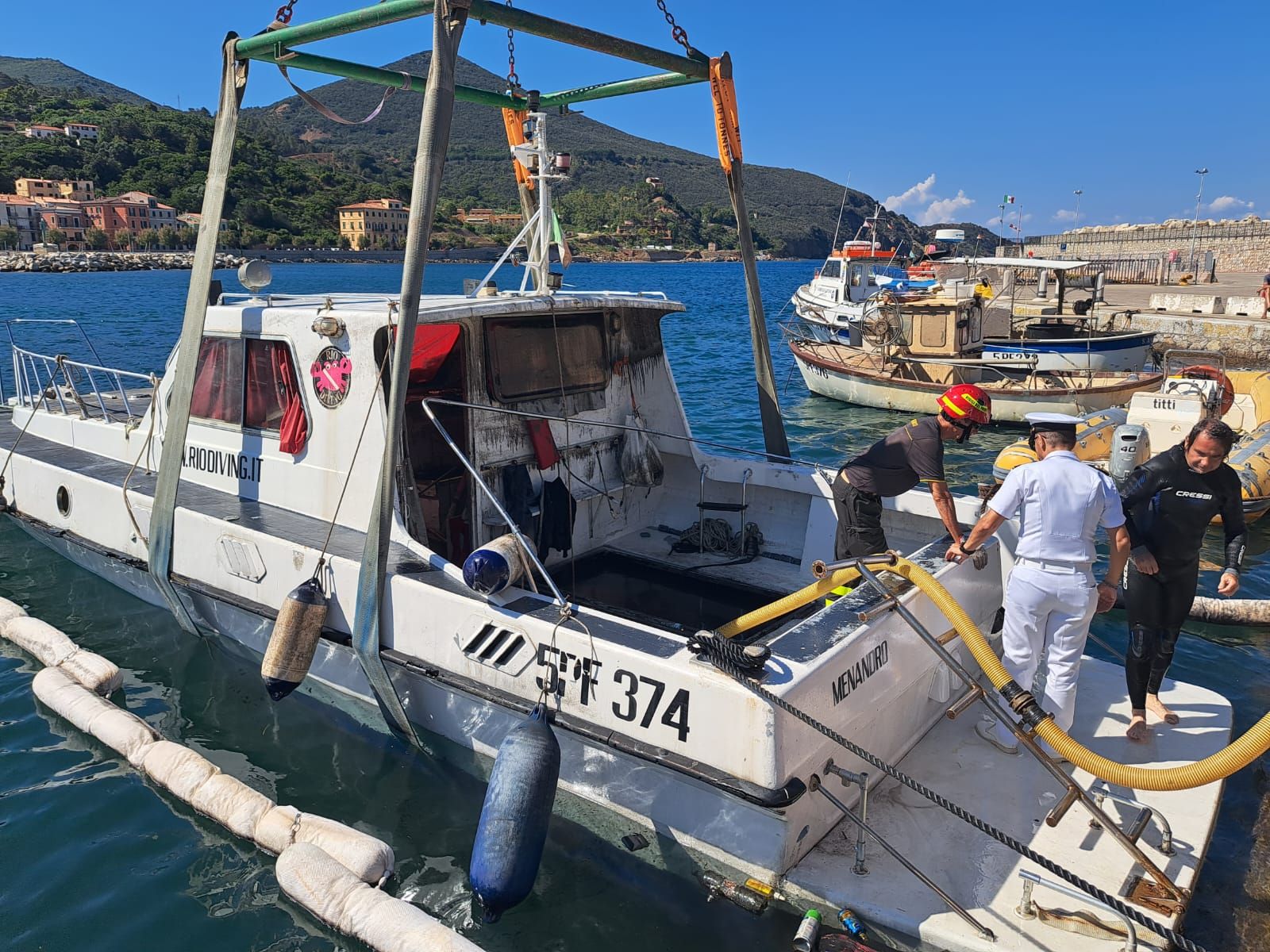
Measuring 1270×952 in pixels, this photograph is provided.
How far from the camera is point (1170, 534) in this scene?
4828mm

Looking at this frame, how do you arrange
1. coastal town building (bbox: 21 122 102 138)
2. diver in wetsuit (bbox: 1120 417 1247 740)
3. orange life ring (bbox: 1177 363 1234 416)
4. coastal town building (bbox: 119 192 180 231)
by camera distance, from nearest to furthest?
diver in wetsuit (bbox: 1120 417 1247 740), orange life ring (bbox: 1177 363 1234 416), coastal town building (bbox: 119 192 180 231), coastal town building (bbox: 21 122 102 138)

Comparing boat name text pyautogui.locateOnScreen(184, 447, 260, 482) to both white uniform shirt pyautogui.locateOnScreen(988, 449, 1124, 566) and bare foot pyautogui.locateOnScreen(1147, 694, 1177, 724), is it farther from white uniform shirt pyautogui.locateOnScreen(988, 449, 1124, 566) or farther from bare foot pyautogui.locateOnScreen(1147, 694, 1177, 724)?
bare foot pyautogui.locateOnScreen(1147, 694, 1177, 724)

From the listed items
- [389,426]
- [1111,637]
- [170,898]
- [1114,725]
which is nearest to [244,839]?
[170,898]

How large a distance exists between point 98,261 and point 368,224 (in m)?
41.4

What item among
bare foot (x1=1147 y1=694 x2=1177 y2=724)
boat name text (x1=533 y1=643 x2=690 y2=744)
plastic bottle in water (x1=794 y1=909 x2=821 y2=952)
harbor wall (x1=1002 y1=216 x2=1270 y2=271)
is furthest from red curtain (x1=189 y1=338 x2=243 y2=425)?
harbor wall (x1=1002 y1=216 x2=1270 y2=271)

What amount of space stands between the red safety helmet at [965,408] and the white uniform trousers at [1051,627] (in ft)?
2.69

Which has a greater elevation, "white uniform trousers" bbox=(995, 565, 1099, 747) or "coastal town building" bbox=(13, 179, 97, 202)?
"coastal town building" bbox=(13, 179, 97, 202)

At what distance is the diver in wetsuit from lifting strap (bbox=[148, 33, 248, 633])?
5.82 metres

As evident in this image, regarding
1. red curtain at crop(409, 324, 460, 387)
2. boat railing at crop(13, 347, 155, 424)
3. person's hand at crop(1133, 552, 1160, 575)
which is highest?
red curtain at crop(409, 324, 460, 387)

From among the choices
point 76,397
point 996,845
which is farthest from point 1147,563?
point 76,397

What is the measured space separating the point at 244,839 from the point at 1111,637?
276 inches

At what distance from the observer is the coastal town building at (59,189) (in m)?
118

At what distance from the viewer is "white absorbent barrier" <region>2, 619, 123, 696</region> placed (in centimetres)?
641

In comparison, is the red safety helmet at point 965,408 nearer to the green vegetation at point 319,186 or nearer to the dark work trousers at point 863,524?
the dark work trousers at point 863,524
